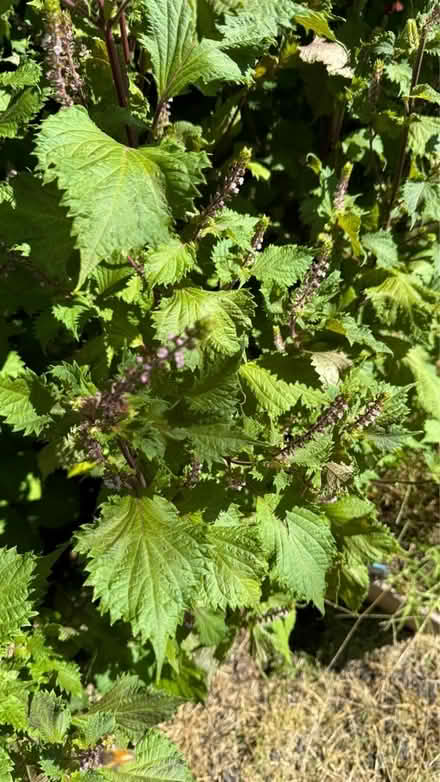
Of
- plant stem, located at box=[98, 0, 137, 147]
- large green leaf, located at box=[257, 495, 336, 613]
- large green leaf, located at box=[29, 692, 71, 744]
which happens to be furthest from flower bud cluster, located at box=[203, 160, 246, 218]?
large green leaf, located at box=[29, 692, 71, 744]

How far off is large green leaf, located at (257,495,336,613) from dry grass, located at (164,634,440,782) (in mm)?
1388

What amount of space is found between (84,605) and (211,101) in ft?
6.84

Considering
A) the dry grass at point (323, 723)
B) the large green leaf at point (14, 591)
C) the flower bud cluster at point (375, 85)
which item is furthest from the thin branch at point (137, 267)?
the dry grass at point (323, 723)

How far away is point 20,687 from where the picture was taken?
1690 millimetres

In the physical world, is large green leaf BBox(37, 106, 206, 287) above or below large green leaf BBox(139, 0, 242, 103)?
below

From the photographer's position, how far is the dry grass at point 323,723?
2791 millimetres

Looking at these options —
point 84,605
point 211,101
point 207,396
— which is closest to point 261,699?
point 84,605

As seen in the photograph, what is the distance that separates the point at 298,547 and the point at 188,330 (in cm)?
89

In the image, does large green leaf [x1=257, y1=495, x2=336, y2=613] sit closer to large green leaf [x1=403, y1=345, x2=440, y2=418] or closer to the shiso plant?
the shiso plant

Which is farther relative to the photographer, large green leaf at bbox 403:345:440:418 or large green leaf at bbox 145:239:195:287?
large green leaf at bbox 403:345:440:418

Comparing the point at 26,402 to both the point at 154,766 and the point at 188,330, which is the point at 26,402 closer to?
the point at 188,330

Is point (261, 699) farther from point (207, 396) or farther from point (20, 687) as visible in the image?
point (207, 396)

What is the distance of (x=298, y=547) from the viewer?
1865mm

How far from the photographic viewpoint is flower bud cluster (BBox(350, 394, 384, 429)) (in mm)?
1724
